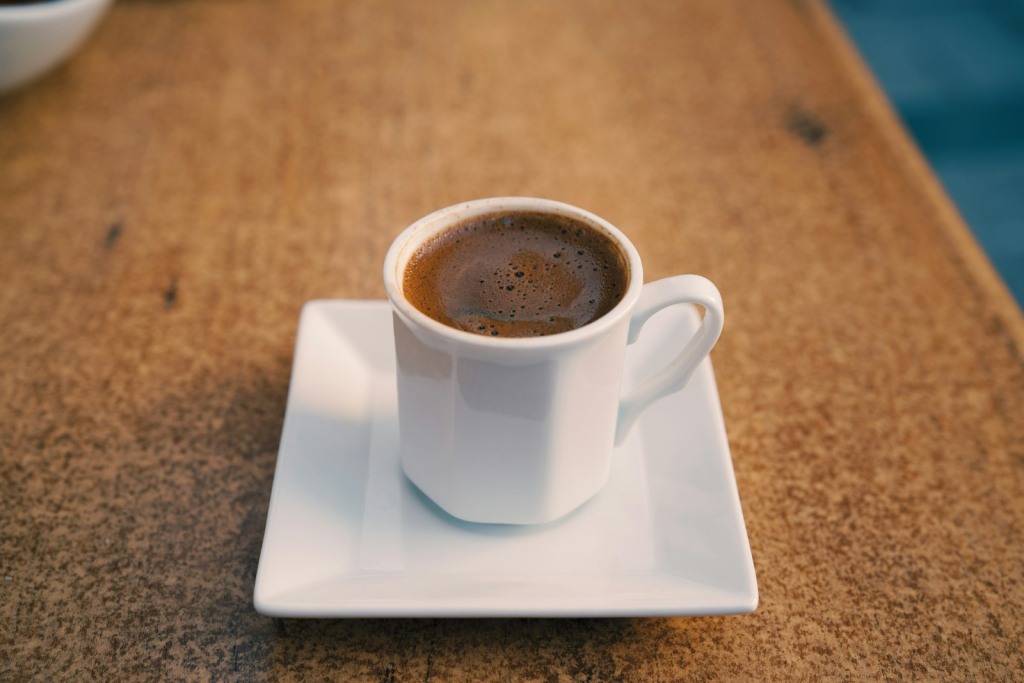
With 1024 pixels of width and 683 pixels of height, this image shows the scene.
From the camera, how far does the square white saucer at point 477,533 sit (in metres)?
0.47

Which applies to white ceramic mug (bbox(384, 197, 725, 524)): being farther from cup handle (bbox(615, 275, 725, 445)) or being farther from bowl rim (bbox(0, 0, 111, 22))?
bowl rim (bbox(0, 0, 111, 22))

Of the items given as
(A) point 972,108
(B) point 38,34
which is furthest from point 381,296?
(A) point 972,108

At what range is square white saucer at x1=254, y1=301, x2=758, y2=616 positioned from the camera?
0.47 meters

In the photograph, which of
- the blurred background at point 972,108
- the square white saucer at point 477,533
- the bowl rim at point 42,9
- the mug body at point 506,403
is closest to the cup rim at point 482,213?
the mug body at point 506,403

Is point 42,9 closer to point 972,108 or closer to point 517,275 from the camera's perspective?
point 517,275

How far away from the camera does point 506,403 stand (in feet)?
1.52

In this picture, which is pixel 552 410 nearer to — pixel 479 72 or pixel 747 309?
pixel 747 309

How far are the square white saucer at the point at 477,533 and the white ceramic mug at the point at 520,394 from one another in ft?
0.08

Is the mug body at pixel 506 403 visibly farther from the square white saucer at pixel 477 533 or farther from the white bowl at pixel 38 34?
the white bowl at pixel 38 34

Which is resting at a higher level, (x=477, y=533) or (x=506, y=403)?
(x=506, y=403)

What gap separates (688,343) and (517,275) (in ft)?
0.41

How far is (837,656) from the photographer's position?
1.68 ft

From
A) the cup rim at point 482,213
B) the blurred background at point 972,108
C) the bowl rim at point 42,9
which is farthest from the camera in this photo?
the blurred background at point 972,108

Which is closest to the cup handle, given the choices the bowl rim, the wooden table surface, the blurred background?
the wooden table surface
